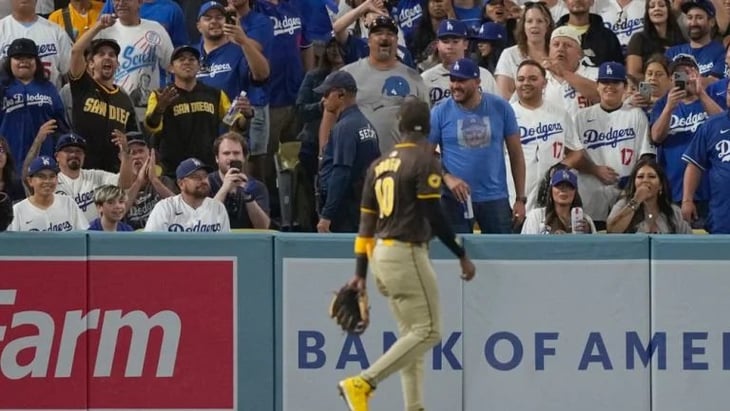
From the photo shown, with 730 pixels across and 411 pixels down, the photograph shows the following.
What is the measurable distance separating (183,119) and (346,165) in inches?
79.5

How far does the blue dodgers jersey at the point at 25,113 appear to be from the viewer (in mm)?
16859

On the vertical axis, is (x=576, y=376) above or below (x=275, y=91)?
below

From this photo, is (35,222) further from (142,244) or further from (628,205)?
(628,205)

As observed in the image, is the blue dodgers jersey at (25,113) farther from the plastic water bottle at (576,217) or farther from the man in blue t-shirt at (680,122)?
the man in blue t-shirt at (680,122)

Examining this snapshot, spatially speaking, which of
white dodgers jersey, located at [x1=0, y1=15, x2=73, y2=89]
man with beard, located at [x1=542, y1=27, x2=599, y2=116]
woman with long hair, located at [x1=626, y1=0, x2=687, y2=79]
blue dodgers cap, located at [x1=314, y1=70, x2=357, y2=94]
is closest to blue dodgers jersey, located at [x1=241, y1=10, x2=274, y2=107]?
white dodgers jersey, located at [x1=0, y1=15, x2=73, y2=89]

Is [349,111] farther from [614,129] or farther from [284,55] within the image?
[614,129]

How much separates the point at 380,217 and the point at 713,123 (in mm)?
5037

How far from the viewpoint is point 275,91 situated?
18203 millimetres

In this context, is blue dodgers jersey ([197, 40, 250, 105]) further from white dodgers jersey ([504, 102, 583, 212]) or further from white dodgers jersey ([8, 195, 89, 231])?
white dodgers jersey ([504, 102, 583, 212])

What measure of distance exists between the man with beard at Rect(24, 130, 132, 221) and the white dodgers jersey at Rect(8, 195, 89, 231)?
56cm

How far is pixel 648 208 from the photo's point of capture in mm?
15828

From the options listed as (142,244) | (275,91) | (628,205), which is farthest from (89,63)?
(628,205)

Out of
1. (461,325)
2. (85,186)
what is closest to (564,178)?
(461,325)

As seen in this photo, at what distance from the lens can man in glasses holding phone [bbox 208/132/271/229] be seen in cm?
1592
